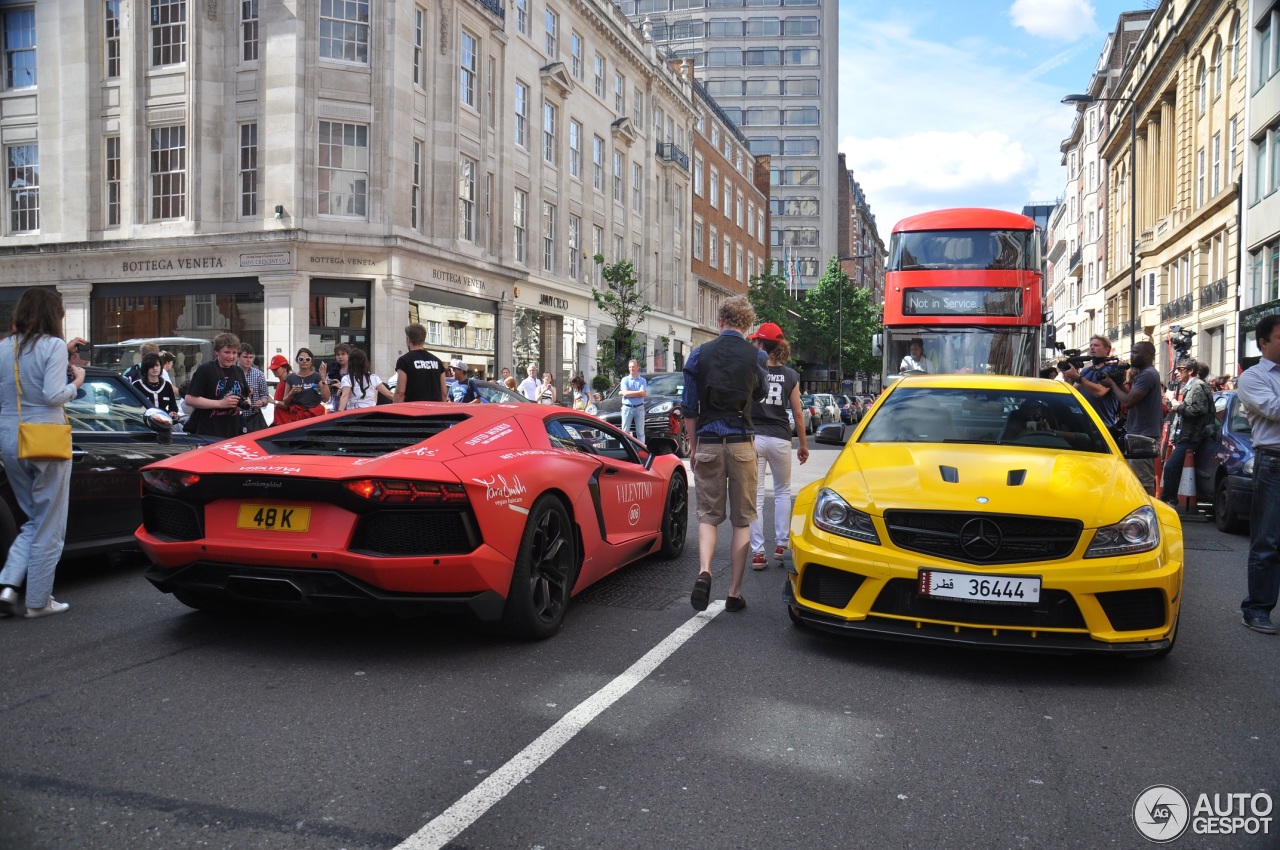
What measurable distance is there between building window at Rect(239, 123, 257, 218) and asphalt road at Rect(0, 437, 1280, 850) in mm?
19847

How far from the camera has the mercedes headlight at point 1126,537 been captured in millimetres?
4398

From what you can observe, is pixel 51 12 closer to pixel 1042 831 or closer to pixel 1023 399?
pixel 1023 399

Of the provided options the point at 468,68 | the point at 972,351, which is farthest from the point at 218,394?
the point at 468,68

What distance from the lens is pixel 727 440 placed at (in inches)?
230

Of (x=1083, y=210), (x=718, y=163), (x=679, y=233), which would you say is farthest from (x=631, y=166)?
(x=1083, y=210)

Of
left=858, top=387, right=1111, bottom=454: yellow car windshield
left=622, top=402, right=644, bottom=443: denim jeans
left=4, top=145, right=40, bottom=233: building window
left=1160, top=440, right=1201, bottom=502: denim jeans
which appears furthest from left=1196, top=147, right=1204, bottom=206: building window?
left=4, top=145, right=40, bottom=233: building window

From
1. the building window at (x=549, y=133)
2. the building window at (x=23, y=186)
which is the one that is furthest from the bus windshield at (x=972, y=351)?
the building window at (x=23, y=186)

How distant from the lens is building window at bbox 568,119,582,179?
112ft

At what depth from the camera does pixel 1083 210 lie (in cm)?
7406

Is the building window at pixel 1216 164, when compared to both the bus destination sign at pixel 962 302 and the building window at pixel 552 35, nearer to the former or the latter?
the bus destination sign at pixel 962 302

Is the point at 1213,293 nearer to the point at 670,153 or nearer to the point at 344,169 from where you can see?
the point at 670,153

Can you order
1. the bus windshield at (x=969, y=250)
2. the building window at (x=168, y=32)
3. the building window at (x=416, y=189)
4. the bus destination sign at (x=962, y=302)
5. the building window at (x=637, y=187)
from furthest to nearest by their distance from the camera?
the building window at (x=637, y=187), the building window at (x=416, y=189), the building window at (x=168, y=32), the bus windshield at (x=969, y=250), the bus destination sign at (x=962, y=302)

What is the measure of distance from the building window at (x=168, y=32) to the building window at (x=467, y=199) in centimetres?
723

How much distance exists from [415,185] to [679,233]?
23301mm
